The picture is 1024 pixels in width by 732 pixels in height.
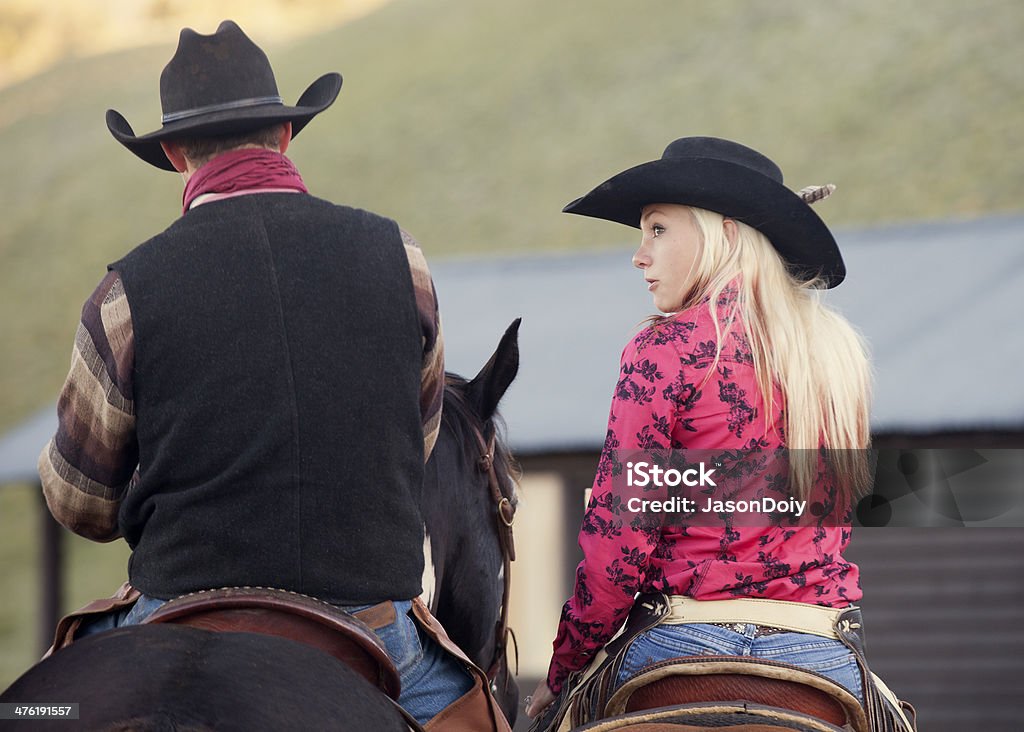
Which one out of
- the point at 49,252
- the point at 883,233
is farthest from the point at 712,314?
the point at 49,252

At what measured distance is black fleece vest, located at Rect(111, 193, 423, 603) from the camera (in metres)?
2.56

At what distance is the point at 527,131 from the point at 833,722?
46.0 metres

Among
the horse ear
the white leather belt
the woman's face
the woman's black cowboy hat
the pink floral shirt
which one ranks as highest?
the woman's black cowboy hat

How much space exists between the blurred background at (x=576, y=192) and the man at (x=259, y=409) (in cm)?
111

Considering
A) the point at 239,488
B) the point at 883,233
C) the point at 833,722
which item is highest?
the point at 883,233

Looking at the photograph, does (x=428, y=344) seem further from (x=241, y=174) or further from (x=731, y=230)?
(x=731, y=230)

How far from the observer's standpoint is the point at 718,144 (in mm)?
3252

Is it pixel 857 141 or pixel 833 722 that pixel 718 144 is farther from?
pixel 857 141

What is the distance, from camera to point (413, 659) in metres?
2.75

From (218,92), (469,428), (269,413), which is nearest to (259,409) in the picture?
(269,413)

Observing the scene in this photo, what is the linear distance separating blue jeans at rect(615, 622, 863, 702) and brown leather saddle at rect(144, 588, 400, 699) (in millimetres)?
625

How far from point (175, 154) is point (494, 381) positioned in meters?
0.99

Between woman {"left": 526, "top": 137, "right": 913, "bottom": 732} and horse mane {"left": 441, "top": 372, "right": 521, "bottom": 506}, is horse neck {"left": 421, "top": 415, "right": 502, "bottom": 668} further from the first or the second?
woman {"left": 526, "top": 137, "right": 913, "bottom": 732}

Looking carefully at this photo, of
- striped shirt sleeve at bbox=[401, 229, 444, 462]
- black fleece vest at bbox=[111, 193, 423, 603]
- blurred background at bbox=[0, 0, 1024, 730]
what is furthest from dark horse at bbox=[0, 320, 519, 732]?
blurred background at bbox=[0, 0, 1024, 730]
